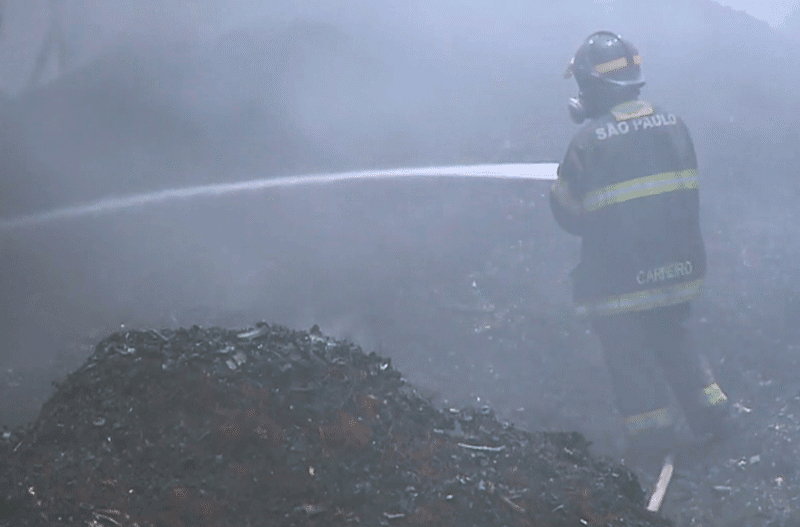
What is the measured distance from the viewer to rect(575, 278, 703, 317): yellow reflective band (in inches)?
211

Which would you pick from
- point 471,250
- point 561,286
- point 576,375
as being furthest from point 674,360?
point 471,250

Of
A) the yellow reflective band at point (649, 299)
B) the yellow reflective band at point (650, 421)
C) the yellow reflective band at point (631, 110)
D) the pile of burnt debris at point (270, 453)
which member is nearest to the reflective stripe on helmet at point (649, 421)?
the yellow reflective band at point (650, 421)

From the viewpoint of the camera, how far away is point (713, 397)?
17.1 feet

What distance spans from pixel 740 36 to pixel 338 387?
27.7 ft

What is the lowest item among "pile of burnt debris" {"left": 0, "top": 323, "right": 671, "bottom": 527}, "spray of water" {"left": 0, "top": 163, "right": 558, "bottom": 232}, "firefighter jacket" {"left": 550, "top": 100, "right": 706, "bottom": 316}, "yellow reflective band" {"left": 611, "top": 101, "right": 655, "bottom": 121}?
"pile of burnt debris" {"left": 0, "top": 323, "right": 671, "bottom": 527}

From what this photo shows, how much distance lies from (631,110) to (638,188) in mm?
475

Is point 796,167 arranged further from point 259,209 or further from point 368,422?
point 368,422

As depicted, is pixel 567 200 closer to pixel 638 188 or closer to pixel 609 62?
pixel 638 188

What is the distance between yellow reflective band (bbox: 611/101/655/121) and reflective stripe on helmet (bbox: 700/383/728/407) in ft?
5.38

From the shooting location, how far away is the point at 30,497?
10.9ft

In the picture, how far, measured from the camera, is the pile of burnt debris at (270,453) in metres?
3.28

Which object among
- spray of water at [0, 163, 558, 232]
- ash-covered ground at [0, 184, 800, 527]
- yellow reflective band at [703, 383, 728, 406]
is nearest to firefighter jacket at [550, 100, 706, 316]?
yellow reflective band at [703, 383, 728, 406]

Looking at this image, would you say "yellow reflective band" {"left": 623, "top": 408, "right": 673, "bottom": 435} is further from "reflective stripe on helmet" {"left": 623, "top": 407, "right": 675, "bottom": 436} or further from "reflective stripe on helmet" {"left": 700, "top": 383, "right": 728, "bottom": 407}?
"reflective stripe on helmet" {"left": 700, "top": 383, "right": 728, "bottom": 407}

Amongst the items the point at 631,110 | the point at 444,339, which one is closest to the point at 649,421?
the point at 444,339
